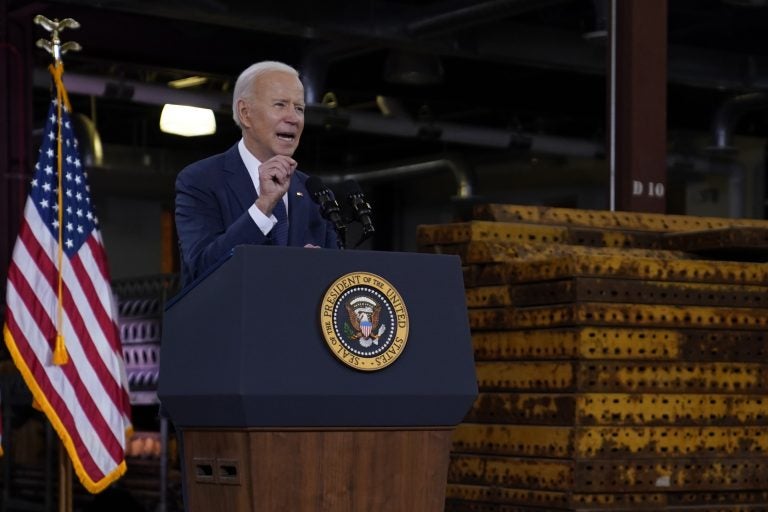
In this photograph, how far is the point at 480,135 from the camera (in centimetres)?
1666

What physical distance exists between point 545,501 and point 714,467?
709mm

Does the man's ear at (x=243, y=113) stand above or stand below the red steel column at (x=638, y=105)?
below

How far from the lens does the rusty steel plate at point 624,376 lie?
524 cm

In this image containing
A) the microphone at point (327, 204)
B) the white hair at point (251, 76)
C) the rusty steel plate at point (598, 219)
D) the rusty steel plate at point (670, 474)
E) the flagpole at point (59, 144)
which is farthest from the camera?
the rusty steel plate at point (598, 219)

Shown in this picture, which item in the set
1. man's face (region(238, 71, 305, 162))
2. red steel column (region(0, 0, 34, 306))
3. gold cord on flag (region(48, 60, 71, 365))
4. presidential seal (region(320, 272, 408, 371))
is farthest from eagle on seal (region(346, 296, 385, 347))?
red steel column (region(0, 0, 34, 306))

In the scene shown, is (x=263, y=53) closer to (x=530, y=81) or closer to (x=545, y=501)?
(x=530, y=81)

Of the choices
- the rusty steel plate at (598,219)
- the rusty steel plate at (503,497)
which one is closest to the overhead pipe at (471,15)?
the rusty steel plate at (598,219)

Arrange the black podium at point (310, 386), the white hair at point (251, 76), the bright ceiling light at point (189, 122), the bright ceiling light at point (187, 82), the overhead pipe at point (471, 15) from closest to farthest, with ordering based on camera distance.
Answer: the black podium at point (310, 386) → the white hair at point (251, 76) → the overhead pipe at point (471, 15) → the bright ceiling light at point (189, 122) → the bright ceiling light at point (187, 82)

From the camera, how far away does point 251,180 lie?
300 cm

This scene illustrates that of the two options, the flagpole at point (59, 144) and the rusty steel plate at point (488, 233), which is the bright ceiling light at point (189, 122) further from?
the rusty steel plate at point (488, 233)

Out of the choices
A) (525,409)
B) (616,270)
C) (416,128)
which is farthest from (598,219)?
(416,128)

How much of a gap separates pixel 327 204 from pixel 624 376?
8.79ft

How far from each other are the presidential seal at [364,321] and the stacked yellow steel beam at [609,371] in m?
2.62

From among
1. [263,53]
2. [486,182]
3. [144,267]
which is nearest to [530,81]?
[263,53]
